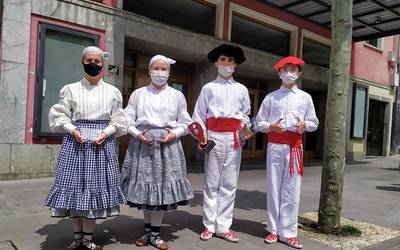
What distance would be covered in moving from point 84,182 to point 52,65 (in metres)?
4.88

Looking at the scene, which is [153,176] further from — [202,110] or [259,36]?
[259,36]

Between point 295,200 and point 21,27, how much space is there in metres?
5.80

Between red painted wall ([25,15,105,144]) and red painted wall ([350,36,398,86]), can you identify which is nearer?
red painted wall ([25,15,105,144])

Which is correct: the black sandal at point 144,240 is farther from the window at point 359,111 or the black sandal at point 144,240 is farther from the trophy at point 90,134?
the window at point 359,111

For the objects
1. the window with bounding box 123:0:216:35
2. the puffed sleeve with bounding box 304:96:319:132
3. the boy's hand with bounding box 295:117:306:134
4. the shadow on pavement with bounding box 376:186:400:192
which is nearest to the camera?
the boy's hand with bounding box 295:117:306:134

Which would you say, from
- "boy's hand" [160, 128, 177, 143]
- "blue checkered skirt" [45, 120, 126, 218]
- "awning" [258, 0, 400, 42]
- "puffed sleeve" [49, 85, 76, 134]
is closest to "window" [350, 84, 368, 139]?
"awning" [258, 0, 400, 42]

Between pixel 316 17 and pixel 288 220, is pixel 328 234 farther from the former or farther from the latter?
pixel 316 17

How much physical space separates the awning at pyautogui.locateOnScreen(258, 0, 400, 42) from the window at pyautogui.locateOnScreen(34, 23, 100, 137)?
6416mm

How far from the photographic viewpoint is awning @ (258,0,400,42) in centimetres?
1208

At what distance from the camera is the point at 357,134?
16219mm

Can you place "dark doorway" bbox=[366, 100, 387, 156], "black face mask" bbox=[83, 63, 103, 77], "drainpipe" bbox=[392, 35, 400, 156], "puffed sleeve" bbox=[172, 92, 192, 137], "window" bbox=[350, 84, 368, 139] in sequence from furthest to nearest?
"drainpipe" bbox=[392, 35, 400, 156]
"dark doorway" bbox=[366, 100, 387, 156]
"window" bbox=[350, 84, 368, 139]
"puffed sleeve" bbox=[172, 92, 192, 137]
"black face mask" bbox=[83, 63, 103, 77]

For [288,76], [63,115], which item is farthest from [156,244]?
[288,76]

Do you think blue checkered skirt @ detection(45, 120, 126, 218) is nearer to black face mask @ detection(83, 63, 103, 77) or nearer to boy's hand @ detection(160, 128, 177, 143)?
black face mask @ detection(83, 63, 103, 77)

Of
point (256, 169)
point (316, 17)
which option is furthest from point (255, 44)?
point (256, 169)
